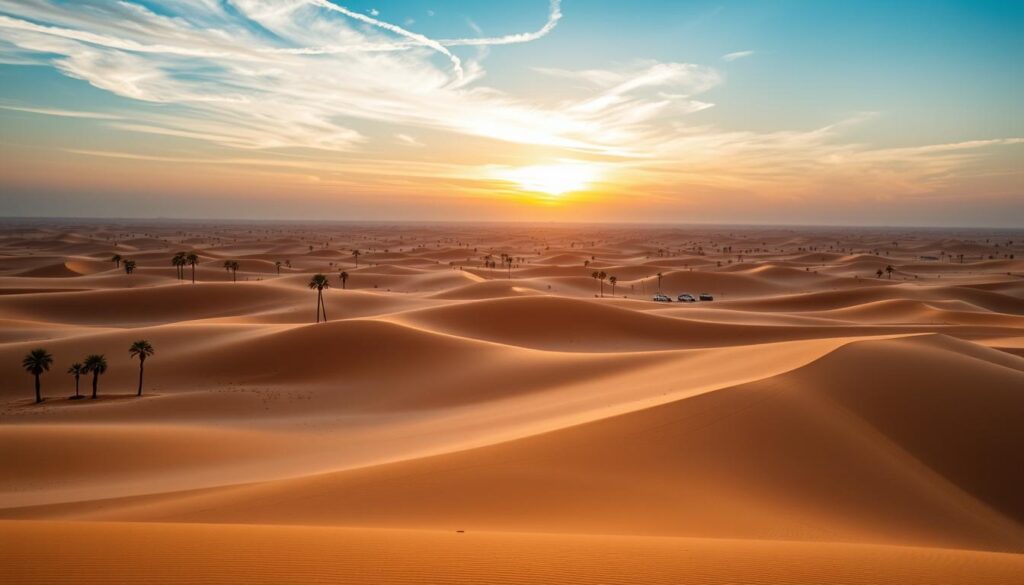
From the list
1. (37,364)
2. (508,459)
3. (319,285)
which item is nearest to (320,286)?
(319,285)

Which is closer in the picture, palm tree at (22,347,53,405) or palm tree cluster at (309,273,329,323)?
palm tree at (22,347,53,405)

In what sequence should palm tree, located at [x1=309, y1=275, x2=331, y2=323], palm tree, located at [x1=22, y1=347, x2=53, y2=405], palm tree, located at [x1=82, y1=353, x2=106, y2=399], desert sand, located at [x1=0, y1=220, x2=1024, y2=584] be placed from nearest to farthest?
desert sand, located at [x1=0, y1=220, x2=1024, y2=584] < palm tree, located at [x1=22, y1=347, x2=53, y2=405] < palm tree, located at [x1=82, y1=353, x2=106, y2=399] < palm tree, located at [x1=309, y1=275, x2=331, y2=323]

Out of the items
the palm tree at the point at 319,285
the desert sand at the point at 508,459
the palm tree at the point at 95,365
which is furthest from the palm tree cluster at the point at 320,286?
the palm tree at the point at 95,365

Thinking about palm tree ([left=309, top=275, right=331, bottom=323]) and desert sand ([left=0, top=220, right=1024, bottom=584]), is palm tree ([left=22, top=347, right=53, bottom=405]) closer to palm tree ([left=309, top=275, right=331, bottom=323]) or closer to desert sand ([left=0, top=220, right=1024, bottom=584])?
desert sand ([left=0, top=220, right=1024, bottom=584])

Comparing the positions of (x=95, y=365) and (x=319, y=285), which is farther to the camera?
(x=319, y=285)

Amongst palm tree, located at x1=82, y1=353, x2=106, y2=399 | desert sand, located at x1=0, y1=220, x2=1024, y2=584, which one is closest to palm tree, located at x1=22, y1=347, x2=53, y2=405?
desert sand, located at x1=0, y1=220, x2=1024, y2=584

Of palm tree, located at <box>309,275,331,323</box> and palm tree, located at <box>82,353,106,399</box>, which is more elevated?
palm tree, located at <box>309,275,331,323</box>

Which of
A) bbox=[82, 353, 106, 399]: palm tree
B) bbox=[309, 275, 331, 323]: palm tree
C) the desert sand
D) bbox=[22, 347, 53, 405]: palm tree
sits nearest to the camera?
the desert sand

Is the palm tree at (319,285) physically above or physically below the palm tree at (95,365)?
above

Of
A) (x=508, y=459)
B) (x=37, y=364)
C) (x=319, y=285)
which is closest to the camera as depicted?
(x=508, y=459)

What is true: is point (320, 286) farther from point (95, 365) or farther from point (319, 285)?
point (95, 365)

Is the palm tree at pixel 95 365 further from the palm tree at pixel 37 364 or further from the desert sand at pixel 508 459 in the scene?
the palm tree at pixel 37 364

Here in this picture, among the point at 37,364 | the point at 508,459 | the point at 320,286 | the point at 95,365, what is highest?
the point at 320,286

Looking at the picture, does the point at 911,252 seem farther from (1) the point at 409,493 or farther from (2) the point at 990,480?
(1) the point at 409,493
